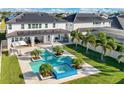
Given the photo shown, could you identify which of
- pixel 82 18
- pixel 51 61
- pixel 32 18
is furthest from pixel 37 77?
pixel 82 18

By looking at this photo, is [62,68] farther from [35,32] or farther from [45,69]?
[35,32]

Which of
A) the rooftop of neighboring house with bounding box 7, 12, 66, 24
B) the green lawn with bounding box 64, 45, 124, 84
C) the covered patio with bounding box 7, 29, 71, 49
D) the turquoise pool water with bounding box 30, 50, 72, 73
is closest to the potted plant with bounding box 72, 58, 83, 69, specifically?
the turquoise pool water with bounding box 30, 50, 72, 73

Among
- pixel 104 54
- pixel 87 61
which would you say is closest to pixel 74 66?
pixel 87 61

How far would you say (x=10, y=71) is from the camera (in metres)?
24.8

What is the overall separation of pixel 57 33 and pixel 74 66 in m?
15.4

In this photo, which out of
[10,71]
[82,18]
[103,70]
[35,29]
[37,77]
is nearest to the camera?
[37,77]

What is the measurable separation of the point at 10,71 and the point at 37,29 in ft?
56.7

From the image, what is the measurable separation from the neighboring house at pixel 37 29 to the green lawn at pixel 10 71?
5.96 metres

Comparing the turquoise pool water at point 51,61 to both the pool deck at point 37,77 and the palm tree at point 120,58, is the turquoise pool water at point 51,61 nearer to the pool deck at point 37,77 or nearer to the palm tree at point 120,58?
the pool deck at point 37,77

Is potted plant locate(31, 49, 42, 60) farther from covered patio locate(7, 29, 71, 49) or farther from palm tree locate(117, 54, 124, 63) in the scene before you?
palm tree locate(117, 54, 124, 63)

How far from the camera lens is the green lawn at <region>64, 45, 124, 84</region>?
21922 millimetres

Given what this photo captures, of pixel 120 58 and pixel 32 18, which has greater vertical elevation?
pixel 32 18

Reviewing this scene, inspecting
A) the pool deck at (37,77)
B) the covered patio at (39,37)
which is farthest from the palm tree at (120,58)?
the covered patio at (39,37)
